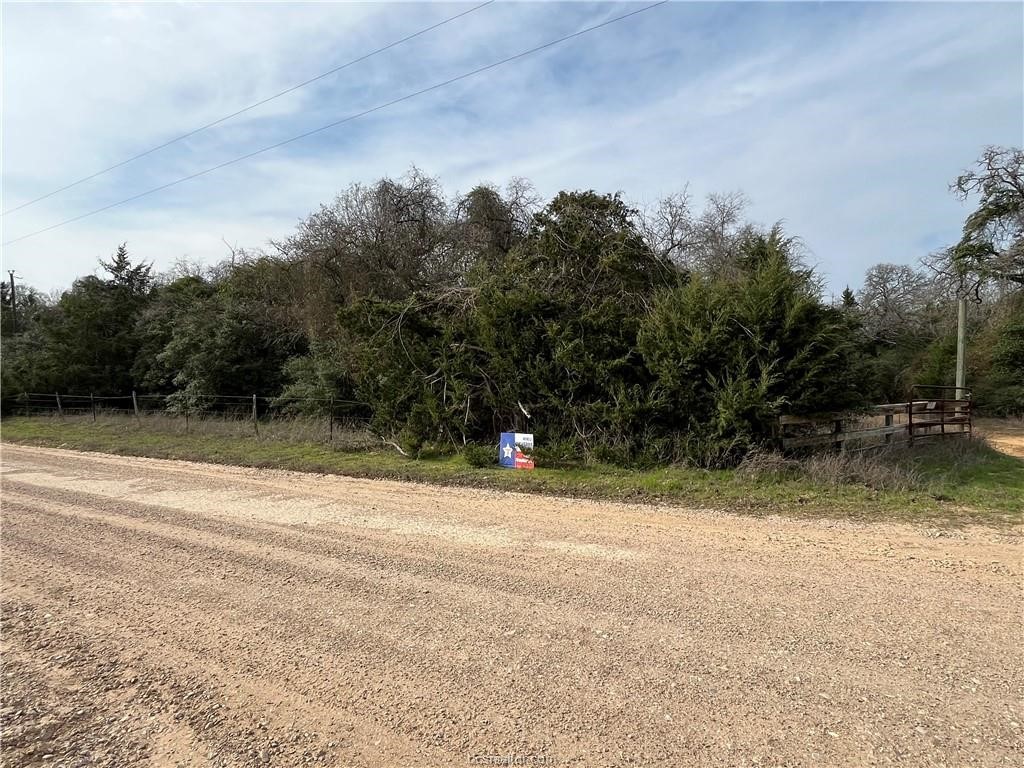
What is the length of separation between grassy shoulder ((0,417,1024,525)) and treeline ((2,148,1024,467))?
0.89 meters

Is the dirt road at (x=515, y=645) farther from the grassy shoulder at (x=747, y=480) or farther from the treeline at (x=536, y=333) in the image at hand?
the treeline at (x=536, y=333)

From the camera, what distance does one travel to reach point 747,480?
8875mm

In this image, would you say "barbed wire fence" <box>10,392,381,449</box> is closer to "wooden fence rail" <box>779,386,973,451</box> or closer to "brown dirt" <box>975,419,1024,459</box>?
"wooden fence rail" <box>779,386,973,451</box>

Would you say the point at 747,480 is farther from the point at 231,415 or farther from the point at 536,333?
the point at 231,415

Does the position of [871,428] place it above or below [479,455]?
above

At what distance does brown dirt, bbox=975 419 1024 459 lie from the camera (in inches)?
672

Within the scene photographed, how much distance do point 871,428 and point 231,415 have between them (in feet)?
62.6

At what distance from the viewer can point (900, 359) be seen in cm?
3478

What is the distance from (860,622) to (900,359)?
37353mm

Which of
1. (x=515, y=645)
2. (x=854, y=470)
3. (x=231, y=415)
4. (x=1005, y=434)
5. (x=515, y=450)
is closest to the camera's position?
(x=515, y=645)

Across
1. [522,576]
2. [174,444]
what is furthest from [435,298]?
[522,576]

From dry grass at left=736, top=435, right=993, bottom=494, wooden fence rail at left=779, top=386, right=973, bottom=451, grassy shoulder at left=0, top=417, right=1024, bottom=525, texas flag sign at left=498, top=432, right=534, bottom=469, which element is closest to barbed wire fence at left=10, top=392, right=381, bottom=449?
grassy shoulder at left=0, top=417, right=1024, bottom=525

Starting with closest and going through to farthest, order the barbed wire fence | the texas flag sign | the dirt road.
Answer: the dirt road → the texas flag sign → the barbed wire fence

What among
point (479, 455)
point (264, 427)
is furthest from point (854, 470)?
point (264, 427)
